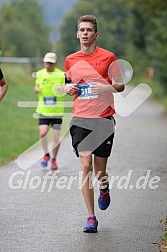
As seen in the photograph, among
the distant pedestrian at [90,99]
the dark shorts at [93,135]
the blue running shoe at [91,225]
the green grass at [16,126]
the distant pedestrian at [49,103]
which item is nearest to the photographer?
the blue running shoe at [91,225]

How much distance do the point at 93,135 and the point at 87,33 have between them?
3.58 ft

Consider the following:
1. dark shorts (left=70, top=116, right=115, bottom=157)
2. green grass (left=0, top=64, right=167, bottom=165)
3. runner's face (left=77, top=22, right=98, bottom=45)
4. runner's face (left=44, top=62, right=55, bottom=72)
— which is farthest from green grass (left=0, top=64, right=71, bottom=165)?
runner's face (left=77, top=22, right=98, bottom=45)

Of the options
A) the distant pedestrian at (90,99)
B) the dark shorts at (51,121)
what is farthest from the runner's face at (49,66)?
the distant pedestrian at (90,99)

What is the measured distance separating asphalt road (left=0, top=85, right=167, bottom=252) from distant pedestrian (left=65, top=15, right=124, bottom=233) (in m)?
0.46

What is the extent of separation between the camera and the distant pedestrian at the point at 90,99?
8.34 metres

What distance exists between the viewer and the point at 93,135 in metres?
8.51

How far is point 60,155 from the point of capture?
15961 millimetres

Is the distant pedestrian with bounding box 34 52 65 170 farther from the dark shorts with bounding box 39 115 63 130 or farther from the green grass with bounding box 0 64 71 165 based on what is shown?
the green grass with bounding box 0 64 71 165

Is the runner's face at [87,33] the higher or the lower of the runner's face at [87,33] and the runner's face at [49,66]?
the higher

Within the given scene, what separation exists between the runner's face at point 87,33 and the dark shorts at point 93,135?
833 millimetres

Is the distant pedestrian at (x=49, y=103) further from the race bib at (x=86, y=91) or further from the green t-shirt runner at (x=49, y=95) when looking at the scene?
the race bib at (x=86, y=91)

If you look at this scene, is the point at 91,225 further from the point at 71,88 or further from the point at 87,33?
the point at 87,33

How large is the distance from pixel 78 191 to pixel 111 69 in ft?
10.2

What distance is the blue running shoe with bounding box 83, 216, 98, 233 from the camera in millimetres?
8242
